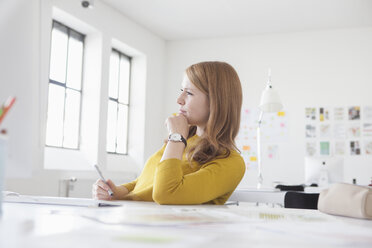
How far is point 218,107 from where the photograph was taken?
161cm

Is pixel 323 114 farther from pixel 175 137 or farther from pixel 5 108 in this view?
pixel 5 108

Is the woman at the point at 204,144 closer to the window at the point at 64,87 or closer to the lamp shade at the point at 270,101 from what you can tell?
the lamp shade at the point at 270,101

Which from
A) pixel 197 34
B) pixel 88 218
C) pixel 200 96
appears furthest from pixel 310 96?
pixel 88 218

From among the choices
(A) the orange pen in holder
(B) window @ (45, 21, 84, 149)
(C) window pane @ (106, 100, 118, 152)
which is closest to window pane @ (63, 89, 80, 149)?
(B) window @ (45, 21, 84, 149)

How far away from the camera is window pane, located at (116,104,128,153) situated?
20.9 feet

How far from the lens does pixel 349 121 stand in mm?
6293

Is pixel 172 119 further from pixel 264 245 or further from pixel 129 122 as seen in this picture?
pixel 129 122

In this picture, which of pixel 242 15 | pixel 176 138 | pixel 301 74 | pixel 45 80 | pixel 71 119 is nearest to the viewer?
pixel 176 138

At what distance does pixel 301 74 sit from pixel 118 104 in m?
2.75

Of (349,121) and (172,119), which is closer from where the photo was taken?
(172,119)

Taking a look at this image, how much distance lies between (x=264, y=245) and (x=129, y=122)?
6147 millimetres

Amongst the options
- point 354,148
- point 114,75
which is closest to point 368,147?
point 354,148

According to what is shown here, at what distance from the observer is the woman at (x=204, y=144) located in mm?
1424

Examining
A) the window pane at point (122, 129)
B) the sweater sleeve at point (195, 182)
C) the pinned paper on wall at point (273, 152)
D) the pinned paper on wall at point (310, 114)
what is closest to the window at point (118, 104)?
the window pane at point (122, 129)
